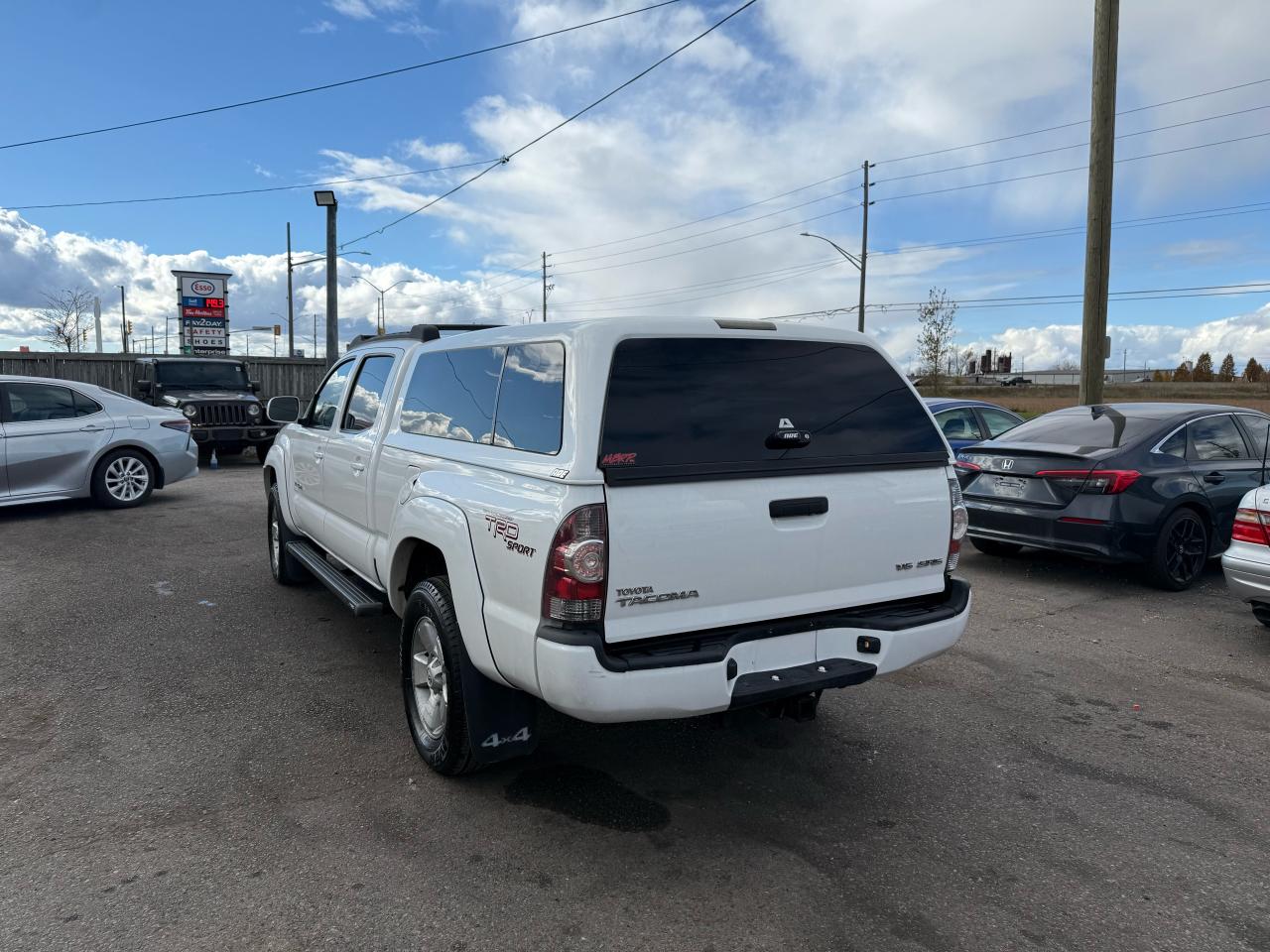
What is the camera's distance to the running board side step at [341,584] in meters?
4.48

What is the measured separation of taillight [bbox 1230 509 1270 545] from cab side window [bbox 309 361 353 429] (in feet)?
19.2

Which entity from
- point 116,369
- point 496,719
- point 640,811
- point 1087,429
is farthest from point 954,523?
point 116,369

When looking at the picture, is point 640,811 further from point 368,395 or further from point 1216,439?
point 1216,439

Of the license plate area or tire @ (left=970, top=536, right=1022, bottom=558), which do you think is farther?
tire @ (left=970, top=536, right=1022, bottom=558)

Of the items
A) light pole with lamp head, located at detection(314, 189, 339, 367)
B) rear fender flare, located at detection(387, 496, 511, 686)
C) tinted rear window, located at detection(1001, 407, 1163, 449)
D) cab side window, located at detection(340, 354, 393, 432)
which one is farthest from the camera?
light pole with lamp head, located at detection(314, 189, 339, 367)

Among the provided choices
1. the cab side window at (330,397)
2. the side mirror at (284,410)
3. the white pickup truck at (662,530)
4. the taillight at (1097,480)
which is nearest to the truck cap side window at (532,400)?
the white pickup truck at (662,530)

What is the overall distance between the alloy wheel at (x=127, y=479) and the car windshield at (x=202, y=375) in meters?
6.06

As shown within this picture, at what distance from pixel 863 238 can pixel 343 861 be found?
117 feet

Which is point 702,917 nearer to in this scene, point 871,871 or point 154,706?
point 871,871

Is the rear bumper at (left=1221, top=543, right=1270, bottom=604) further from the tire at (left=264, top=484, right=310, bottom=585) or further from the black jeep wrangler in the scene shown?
the black jeep wrangler

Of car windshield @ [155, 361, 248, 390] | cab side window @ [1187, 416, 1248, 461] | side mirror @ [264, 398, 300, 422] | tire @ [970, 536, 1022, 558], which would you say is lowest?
tire @ [970, 536, 1022, 558]

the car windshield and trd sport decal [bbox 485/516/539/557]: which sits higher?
the car windshield

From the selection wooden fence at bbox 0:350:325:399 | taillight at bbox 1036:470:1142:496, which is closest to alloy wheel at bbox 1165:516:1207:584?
taillight at bbox 1036:470:1142:496

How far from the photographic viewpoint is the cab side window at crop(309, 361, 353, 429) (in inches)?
225
